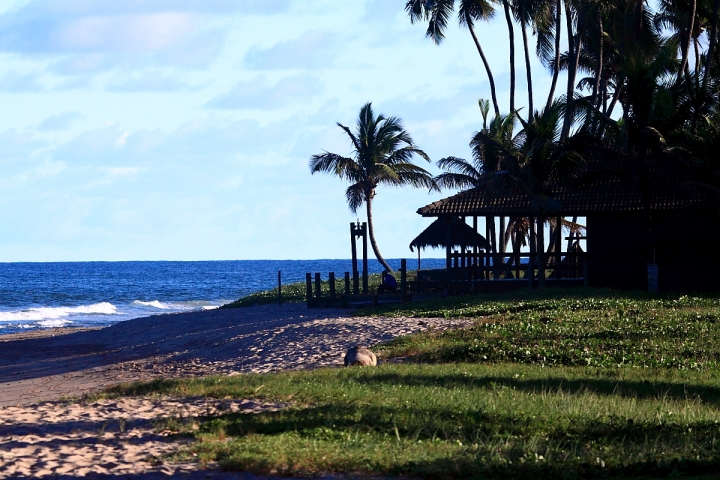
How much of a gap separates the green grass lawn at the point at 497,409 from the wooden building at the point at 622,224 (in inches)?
372

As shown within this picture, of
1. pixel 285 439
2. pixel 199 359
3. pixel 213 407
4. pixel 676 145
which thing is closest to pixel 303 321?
pixel 199 359

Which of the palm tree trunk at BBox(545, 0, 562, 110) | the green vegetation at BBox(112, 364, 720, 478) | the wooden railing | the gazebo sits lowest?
the green vegetation at BBox(112, 364, 720, 478)

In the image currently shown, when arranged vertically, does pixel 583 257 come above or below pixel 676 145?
below

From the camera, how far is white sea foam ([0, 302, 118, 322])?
163 feet

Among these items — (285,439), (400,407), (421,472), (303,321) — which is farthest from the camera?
(303,321)

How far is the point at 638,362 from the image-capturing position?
1698 cm

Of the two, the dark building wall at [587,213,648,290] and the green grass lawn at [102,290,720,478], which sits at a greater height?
the dark building wall at [587,213,648,290]

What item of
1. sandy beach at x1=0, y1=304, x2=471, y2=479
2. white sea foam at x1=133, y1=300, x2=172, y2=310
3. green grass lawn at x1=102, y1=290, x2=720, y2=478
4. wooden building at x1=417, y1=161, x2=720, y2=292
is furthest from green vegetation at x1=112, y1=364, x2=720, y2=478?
white sea foam at x1=133, y1=300, x2=172, y2=310

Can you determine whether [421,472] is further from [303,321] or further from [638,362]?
[303,321]

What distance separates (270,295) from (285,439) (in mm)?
32192

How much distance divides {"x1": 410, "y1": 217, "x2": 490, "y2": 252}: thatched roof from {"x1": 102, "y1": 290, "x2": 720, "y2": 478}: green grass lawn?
56.9ft

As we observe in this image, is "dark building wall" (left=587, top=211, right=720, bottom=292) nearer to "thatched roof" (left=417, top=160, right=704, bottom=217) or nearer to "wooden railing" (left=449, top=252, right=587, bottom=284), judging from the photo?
"thatched roof" (left=417, top=160, right=704, bottom=217)

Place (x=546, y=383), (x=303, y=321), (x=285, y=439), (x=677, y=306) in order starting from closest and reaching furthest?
(x=285, y=439) → (x=546, y=383) → (x=677, y=306) → (x=303, y=321)

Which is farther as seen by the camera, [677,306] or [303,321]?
[303,321]
